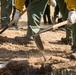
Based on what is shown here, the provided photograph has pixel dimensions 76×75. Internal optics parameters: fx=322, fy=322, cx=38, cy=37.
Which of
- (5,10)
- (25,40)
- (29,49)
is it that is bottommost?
(29,49)

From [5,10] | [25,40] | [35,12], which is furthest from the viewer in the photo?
[5,10]

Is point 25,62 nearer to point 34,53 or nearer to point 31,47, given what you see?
point 34,53

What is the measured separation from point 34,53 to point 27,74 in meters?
1.29

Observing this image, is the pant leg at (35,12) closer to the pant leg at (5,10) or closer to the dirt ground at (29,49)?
the dirt ground at (29,49)

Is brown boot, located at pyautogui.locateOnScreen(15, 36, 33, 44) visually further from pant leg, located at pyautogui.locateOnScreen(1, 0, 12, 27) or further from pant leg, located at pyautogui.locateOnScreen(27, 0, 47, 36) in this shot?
pant leg, located at pyautogui.locateOnScreen(1, 0, 12, 27)

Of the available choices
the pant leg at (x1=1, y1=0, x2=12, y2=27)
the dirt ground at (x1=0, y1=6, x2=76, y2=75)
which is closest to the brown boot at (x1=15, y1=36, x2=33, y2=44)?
the dirt ground at (x1=0, y1=6, x2=76, y2=75)

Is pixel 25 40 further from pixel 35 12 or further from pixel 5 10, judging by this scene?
pixel 5 10

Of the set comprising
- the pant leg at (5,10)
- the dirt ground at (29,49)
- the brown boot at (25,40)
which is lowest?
the dirt ground at (29,49)

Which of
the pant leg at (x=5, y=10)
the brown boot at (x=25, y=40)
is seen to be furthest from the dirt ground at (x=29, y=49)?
the pant leg at (x=5, y=10)

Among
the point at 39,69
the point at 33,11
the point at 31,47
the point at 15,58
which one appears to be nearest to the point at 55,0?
the point at 33,11

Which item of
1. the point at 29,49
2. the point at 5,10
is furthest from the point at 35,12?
the point at 5,10

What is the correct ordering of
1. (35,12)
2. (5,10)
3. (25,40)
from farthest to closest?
1. (5,10)
2. (25,40)
3. (35,12)

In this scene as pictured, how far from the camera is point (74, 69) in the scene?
17.3 feet

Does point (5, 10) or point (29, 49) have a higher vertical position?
point (5, 10)
